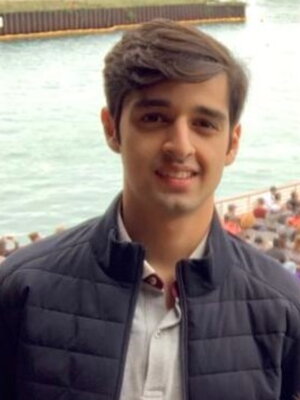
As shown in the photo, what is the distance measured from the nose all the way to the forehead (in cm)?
2

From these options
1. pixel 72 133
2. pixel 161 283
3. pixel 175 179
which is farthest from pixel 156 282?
pixel 72 133

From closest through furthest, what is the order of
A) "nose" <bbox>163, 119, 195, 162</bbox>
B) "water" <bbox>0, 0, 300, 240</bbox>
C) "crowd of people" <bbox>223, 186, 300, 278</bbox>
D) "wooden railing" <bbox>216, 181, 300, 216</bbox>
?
"nose" <bbox>163, 119, 195, 162</bbox> < "crowd of people" <bbox>223, 186, 300, 278</bbox> < "wooden railing" <bbox>216, 181, 300, 216</bbox> < "water" <bbox>0, 0, 300, 240</bbox>

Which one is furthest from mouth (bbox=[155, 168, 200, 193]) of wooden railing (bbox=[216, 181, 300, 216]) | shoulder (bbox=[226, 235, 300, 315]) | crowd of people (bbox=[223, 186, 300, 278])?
wooden railing (bbox=[216, 181, 300, 216])

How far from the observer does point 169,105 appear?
0.99 meters

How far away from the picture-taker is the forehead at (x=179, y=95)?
0.99m

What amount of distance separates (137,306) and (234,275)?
0.37 ft

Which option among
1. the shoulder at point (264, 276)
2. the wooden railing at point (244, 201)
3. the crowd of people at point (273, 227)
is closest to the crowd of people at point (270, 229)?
the crowd of people at point (273, 227)

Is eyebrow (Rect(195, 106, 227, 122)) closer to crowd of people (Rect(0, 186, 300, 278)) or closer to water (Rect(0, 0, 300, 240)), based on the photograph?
crowd of people (Rect(0, 186, 300, 278))

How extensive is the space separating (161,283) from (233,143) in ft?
0.56

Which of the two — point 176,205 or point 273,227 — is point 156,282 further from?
point 273,227

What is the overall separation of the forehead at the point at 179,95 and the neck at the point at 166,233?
4.4 inches

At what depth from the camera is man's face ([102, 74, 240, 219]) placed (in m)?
0.98

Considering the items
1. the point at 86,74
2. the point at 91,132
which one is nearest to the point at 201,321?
the point at 91,132

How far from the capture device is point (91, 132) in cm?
2302
